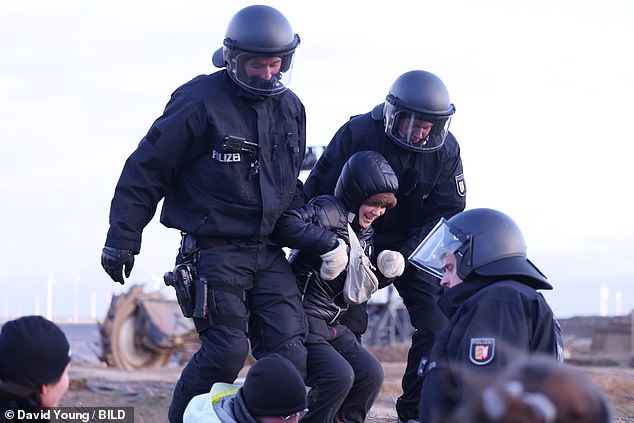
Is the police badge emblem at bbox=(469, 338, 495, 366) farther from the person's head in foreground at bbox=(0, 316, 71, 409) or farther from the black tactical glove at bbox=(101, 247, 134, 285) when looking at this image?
the black tactical glove at bbox=(101, 247, 134, 285)

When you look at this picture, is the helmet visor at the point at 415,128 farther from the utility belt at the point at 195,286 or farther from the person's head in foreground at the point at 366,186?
the utility belt at the point at 195,286

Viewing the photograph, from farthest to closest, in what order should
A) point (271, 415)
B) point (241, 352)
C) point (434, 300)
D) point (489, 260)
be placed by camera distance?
point (434, 300)
point (241, 352)
point (489, 260)
point (271, 415)

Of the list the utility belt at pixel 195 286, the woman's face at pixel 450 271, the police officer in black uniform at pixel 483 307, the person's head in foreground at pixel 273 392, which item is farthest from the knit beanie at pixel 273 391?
the utility belt at pixel 195 286

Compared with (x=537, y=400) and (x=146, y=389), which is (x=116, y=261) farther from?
(x=146, y=389)

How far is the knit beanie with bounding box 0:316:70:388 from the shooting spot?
3791mm

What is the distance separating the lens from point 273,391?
14.2ft

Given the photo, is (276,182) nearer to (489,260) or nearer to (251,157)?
(251,157)

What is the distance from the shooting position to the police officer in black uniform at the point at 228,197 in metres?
5.98

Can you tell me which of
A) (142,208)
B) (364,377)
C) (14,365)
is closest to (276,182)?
(142,208)

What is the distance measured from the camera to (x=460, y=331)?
446 centimetres

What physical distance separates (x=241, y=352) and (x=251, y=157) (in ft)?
3.58

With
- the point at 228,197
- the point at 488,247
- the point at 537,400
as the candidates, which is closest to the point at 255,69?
the point at 228,197

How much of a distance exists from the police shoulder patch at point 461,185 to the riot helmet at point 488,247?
7.53 ft

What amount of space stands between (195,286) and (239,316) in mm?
291
